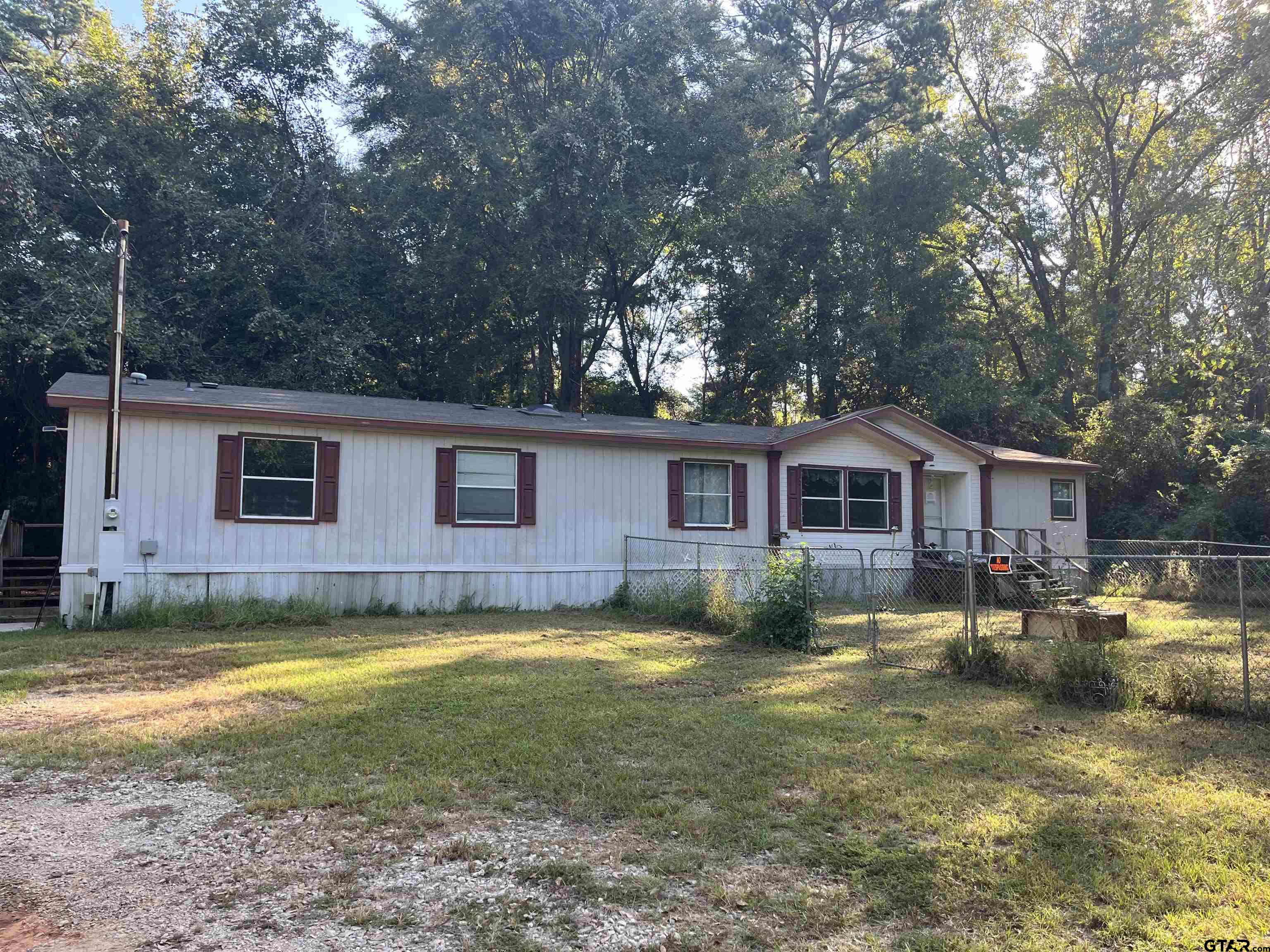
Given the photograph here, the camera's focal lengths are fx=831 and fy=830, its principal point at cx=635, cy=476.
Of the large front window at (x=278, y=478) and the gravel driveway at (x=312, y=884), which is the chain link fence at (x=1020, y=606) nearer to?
the gravel driveway at (x=312, y=884)

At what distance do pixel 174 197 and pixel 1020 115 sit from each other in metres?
24.9

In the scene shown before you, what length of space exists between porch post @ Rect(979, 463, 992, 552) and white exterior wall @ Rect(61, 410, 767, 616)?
5457mm

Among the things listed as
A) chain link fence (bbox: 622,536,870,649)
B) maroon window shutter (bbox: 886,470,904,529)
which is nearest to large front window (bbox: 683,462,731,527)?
chain link fence (bbox: 622,536,870,649)

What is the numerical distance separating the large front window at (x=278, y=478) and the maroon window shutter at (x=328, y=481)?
0.27 feet

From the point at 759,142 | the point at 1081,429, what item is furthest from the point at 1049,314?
the point at 759,142

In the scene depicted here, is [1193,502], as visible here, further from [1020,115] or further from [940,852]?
[940,852]

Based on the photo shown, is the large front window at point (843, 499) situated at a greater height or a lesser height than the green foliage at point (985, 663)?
greater

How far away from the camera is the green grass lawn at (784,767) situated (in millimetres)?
3102

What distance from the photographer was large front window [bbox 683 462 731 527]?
594 inches

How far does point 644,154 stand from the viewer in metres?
21.5

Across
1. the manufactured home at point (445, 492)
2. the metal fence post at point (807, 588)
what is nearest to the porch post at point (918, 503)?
the manufactured home at point (445, 492)

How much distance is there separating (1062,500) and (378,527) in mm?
15508

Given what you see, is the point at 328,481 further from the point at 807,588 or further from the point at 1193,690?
the point at 1193,690

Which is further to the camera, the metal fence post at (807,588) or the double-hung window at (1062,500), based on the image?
the double-hung window at (1062,500)
